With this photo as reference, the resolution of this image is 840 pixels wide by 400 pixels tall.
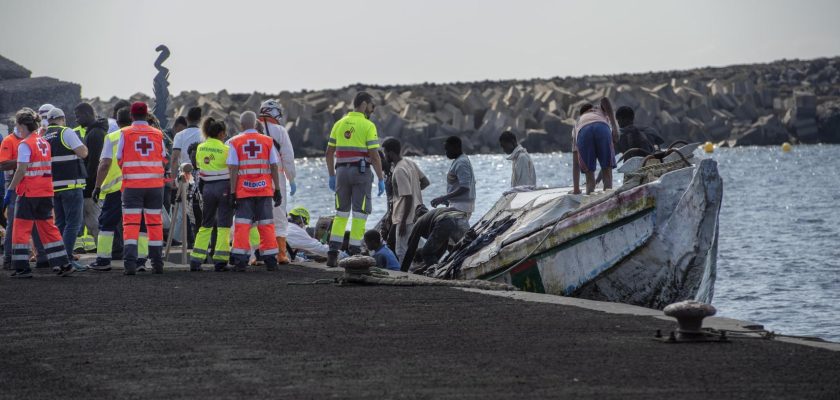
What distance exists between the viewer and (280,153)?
16.4 metres

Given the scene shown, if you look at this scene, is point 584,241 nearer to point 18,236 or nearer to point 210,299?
point 210,299

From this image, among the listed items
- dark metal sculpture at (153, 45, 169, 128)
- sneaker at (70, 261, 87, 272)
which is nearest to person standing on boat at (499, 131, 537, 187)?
sneaker at (70, 261, 87, 272)

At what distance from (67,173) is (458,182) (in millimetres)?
4651

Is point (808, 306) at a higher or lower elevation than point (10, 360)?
lower

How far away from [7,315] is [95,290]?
1.89 m

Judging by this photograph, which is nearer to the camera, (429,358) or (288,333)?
(429,358)

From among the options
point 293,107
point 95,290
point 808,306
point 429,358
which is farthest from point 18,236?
point 293,107

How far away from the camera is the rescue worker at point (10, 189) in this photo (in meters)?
15.6

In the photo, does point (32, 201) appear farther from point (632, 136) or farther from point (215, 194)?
point (632, 136)

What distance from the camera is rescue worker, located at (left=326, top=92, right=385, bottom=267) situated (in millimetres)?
15594

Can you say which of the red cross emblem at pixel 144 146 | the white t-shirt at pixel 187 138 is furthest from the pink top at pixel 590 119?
the red cross emblem at pixel 144 146

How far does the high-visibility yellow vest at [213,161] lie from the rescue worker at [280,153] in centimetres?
79

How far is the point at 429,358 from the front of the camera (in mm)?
9078

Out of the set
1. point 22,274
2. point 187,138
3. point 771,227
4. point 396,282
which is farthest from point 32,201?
point 771,227
